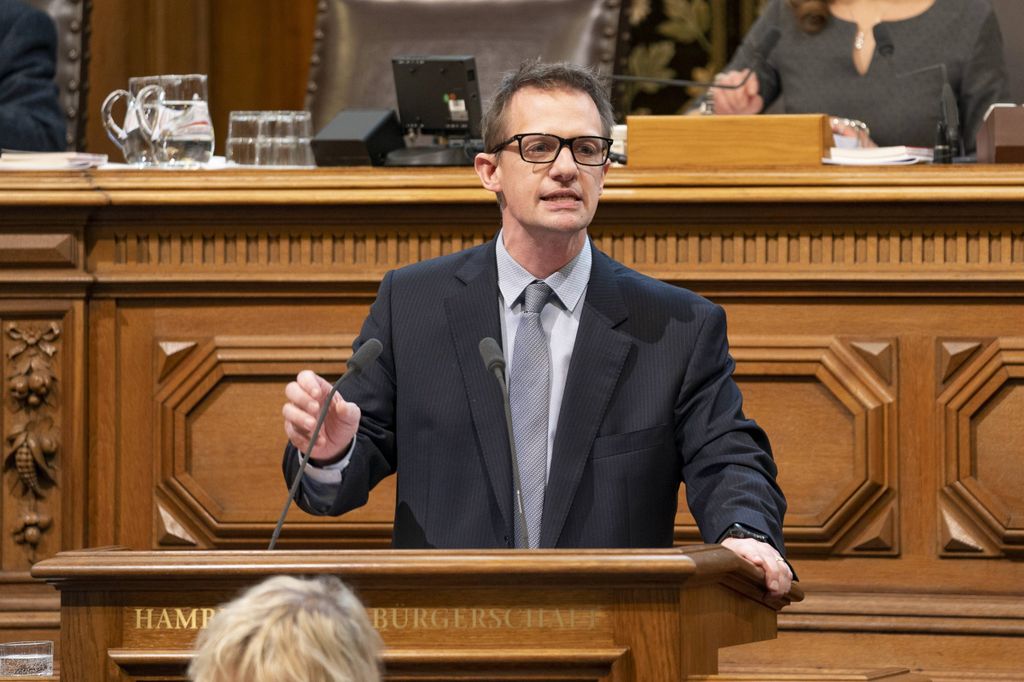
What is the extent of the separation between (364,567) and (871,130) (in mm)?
2554

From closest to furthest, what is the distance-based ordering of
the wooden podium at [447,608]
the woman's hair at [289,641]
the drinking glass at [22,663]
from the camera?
the woman's hair at [289,641] → the wooden podium at [447,608] → the drinking glass at [22,663]

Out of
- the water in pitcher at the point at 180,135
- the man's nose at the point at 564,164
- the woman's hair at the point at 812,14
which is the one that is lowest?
the man's nose at the point at 564,164

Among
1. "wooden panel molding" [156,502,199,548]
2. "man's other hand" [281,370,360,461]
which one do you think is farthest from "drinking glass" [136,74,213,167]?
"man's other hand" [281,370,360,461]

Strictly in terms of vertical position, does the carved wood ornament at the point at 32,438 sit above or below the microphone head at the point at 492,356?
below

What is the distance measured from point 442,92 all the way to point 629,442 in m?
1.10

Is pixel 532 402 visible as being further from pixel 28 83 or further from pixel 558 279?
pixel 28 83

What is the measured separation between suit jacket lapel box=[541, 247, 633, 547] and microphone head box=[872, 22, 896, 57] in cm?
177

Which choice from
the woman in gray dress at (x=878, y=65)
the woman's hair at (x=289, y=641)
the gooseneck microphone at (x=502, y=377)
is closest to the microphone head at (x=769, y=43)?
the woman in gray dress at (x=878, y=65)

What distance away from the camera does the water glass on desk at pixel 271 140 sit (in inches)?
129

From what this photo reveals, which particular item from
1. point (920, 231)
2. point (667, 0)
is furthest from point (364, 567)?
point (667, 0)

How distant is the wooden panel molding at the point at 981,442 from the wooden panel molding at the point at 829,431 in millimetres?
93

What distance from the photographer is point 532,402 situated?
238 centimetres

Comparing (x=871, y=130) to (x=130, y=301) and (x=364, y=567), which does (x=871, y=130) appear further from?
(x=364, y=567)

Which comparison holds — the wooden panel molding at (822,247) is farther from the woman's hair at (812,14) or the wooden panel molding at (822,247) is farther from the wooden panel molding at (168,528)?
the woman's hair at (812,14)
